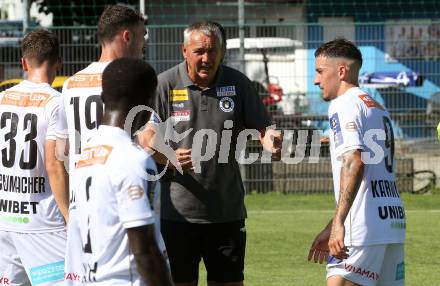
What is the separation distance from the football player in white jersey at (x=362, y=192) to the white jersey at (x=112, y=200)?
2.02m

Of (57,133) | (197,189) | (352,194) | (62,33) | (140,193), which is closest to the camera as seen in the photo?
(140,193)

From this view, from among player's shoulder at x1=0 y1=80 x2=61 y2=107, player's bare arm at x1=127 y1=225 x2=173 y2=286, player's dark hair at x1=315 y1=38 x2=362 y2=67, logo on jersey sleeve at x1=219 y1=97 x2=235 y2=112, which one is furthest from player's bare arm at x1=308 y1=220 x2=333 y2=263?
player's bare arm at x1=127 y1=225 x2=173 y2=286

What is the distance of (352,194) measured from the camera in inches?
256

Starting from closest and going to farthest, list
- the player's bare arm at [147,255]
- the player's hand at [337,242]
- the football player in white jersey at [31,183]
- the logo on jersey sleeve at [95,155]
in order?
the player's bare arm at [147,255] < the logo on jersey sleeve at [95,155] < the player's hand at [337,242] < the football player in white jersey at [31,183]

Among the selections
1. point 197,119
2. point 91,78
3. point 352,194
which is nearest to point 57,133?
point 91,78

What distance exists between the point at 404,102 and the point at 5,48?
22.7ft

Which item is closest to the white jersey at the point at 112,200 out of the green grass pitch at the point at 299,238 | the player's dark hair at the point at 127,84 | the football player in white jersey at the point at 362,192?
the player's dark hair at the point at 127,84

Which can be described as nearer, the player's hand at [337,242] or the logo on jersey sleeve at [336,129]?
the player's hand at [337,242]

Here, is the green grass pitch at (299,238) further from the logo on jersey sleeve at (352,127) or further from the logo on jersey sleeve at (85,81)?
the logo on jersey sleeve at (85,81)

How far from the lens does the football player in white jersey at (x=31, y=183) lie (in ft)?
23.5

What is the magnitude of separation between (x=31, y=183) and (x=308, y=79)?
11.0 m

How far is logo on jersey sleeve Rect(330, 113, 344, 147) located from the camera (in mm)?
6680

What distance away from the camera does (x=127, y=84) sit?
4.77 meters

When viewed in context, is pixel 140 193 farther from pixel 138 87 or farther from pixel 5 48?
pixel 5 48
